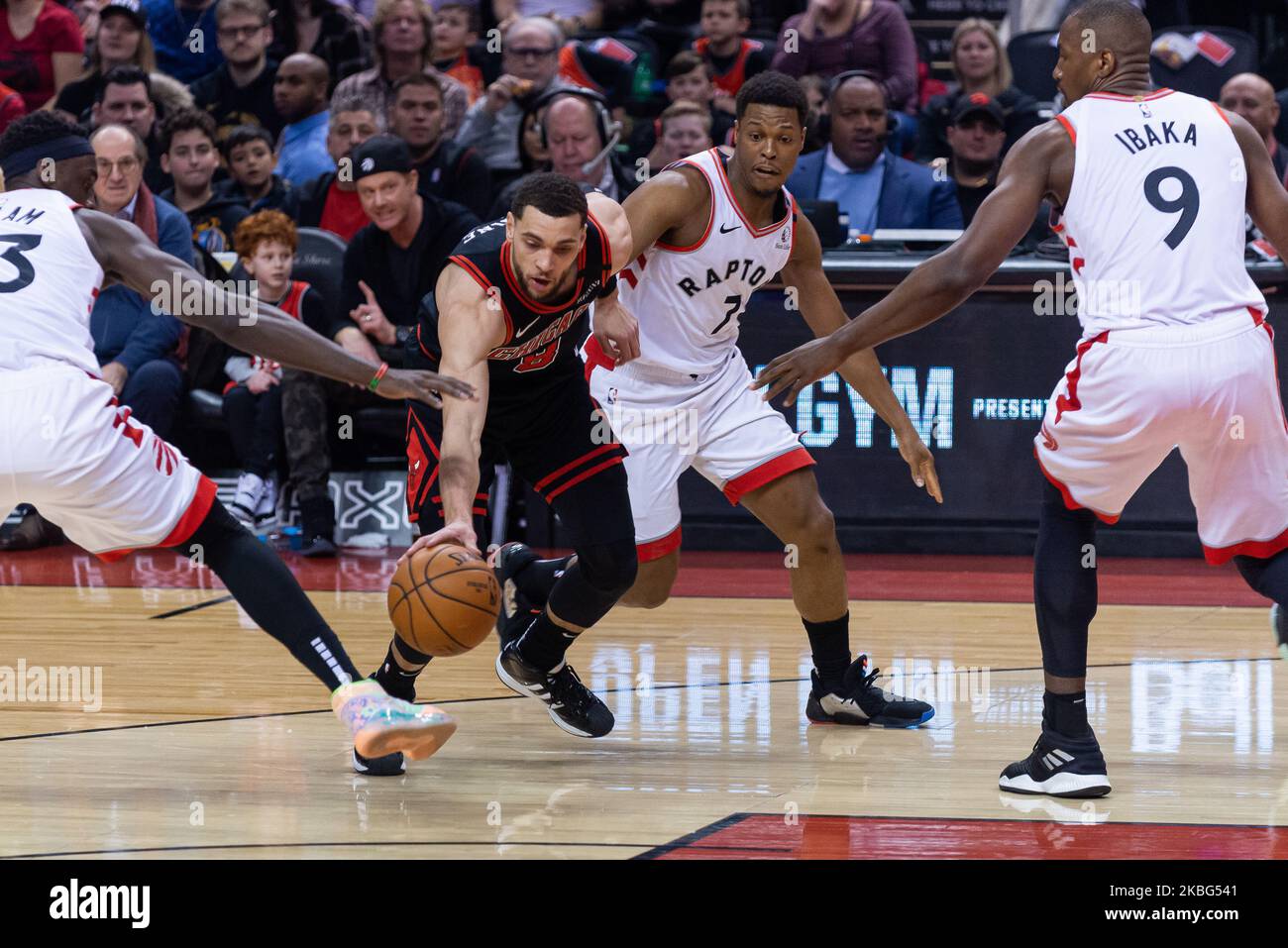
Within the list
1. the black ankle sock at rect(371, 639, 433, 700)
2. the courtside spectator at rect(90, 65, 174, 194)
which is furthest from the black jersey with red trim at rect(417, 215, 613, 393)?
the courtside spectator at rect(90, 65, 174, 194)

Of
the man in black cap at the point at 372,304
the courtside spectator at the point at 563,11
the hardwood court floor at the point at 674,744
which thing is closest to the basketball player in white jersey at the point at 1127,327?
the hardwood court floor at the point at 674,744

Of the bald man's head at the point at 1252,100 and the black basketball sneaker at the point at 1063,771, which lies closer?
the black basketball sneaker at the point at 1063,771

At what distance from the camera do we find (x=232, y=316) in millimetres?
4336

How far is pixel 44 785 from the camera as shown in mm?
4512

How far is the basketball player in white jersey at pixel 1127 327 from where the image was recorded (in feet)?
13.6

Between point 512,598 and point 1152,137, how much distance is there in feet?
8.55

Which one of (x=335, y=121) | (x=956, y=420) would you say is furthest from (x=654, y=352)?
(x=335, y=121)

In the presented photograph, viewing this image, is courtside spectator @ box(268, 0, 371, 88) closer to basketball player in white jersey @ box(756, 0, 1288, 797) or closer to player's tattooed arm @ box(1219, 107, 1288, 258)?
basketball player in white jersey @ box(756, 0, 1288, 797)

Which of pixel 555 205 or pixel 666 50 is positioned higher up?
pixel 666 50

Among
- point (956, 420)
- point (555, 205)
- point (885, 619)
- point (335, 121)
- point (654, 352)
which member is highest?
point (335, 121)

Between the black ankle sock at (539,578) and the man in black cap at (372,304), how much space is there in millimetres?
2956

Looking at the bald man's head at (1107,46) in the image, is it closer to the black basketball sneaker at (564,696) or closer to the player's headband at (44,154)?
the black basketball sneaker at (564,696)

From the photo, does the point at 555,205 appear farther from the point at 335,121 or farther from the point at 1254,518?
the point at 335,121

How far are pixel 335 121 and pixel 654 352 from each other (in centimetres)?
506
